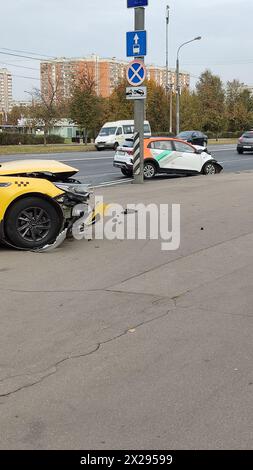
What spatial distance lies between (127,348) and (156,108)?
64.4 metres

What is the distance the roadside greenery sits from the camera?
175 feet

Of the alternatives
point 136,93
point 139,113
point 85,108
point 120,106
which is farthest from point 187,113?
point 136,93

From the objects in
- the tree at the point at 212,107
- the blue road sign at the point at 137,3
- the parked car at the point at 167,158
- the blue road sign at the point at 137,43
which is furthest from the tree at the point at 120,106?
the blue road sign at the point at 137,43

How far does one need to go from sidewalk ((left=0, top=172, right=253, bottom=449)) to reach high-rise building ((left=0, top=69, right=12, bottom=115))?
130 meters

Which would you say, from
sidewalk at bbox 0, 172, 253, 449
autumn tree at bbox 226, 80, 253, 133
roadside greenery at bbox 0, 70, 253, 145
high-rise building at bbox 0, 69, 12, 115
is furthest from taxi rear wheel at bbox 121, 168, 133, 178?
high-rise building at bbox 0, 69, 12, 115

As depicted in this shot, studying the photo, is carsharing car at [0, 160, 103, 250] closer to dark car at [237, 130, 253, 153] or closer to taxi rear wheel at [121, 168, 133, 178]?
taxi rear wheel at [121, 168, 133, 178]

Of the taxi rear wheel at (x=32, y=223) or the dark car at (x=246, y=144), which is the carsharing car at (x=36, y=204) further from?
the dark car at (x=246, y=144)

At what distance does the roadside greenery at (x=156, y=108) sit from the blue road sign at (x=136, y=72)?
1441 inches

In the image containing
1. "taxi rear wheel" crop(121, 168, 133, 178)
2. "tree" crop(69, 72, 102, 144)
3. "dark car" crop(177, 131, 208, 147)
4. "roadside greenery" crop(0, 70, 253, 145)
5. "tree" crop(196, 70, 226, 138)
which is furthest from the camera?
"tree" crop(196, 70, 226, 138)

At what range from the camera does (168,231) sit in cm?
941

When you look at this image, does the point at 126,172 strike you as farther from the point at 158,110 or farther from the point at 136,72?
the point at 158,110

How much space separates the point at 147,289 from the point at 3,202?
2650 mm

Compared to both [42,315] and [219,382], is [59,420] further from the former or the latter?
[42,315]

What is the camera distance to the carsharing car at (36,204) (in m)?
7.69
